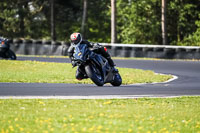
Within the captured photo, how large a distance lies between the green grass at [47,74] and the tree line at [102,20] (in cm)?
1714

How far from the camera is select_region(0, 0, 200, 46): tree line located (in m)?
42.9

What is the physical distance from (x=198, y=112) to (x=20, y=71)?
40.1 ft

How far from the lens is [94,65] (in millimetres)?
15938

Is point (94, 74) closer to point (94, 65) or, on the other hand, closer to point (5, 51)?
point (94, 65)

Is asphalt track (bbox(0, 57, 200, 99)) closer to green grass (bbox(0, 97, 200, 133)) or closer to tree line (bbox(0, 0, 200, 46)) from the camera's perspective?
green grass (bbox(0, 97, 200, 133))

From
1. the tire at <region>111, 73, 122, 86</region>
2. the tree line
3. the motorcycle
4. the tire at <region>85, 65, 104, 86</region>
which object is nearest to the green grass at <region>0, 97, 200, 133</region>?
the tire at <region>85, 65, 104, 86</region>

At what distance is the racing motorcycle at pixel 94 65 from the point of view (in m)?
15.4

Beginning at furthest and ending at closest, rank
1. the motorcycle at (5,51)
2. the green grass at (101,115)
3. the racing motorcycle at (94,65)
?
the motorcycle at (5,51)
the racing motorcycle at (94,65)
the green grass at (101,115)

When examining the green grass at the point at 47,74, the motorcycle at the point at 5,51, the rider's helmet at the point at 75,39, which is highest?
the rider's helmet at the point at 75,39

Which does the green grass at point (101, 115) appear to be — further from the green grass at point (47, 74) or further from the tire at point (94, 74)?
the green grass at point (47, 74)

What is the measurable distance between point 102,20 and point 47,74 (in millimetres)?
31966

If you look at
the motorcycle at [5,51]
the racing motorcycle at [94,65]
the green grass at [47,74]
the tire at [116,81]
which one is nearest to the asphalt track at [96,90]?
the tire at [116,81]

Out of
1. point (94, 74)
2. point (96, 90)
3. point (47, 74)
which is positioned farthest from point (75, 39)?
point (47, 74)

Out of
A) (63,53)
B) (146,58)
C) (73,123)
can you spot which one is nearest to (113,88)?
(73,123)
